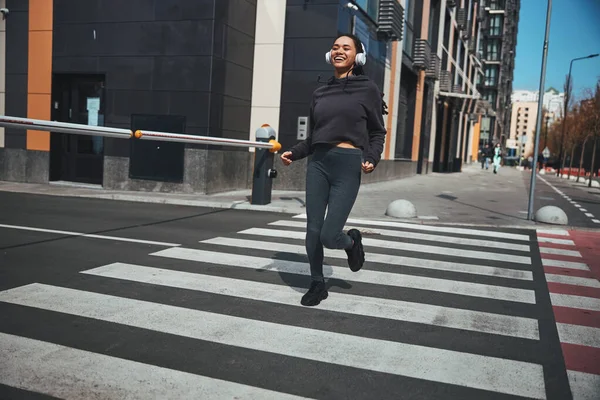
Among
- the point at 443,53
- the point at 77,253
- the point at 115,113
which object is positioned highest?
the point at 443,53

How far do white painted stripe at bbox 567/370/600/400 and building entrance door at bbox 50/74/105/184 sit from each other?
1368 cm

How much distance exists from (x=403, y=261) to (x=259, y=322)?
2909 millimetres

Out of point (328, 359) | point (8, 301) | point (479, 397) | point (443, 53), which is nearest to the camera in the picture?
point (479, 397)

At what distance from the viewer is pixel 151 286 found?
4.71 metres

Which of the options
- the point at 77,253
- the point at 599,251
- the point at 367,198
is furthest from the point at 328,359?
the point at 367,198

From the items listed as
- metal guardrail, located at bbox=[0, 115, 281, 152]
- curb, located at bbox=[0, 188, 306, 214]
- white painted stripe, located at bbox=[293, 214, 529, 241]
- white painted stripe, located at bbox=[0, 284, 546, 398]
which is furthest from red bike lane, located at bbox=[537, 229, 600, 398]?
curb, located at bbox=[0, 188, 306, 214]

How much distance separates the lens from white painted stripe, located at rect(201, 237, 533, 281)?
597 cm

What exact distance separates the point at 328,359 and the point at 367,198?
1134 cm

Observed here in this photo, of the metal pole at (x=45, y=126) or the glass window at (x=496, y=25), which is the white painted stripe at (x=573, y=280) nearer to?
the metal pole at (x=45, y=126)

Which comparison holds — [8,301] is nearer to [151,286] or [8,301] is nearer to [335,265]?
[151,286]

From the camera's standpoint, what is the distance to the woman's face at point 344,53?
13.5ft

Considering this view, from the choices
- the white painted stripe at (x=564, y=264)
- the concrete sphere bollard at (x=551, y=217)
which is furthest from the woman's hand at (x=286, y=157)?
the concrete sphere bollard at (x=551, y=217)

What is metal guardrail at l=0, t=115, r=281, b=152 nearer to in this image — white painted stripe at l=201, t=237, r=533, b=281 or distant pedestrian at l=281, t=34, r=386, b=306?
white painted stripe at l=201, t=237, r=533, b=281

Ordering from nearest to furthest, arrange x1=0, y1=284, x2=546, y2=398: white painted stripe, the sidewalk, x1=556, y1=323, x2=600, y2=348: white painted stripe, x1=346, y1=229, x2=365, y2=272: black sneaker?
x1=0, y1=284, x2=546, y2=398: white painted stripe, x1=556, y1=323, x2=600, y2=348: white painted stripe, x1=346, y1=229, x2=365, y2=272: black sneaker, the sidewalk
